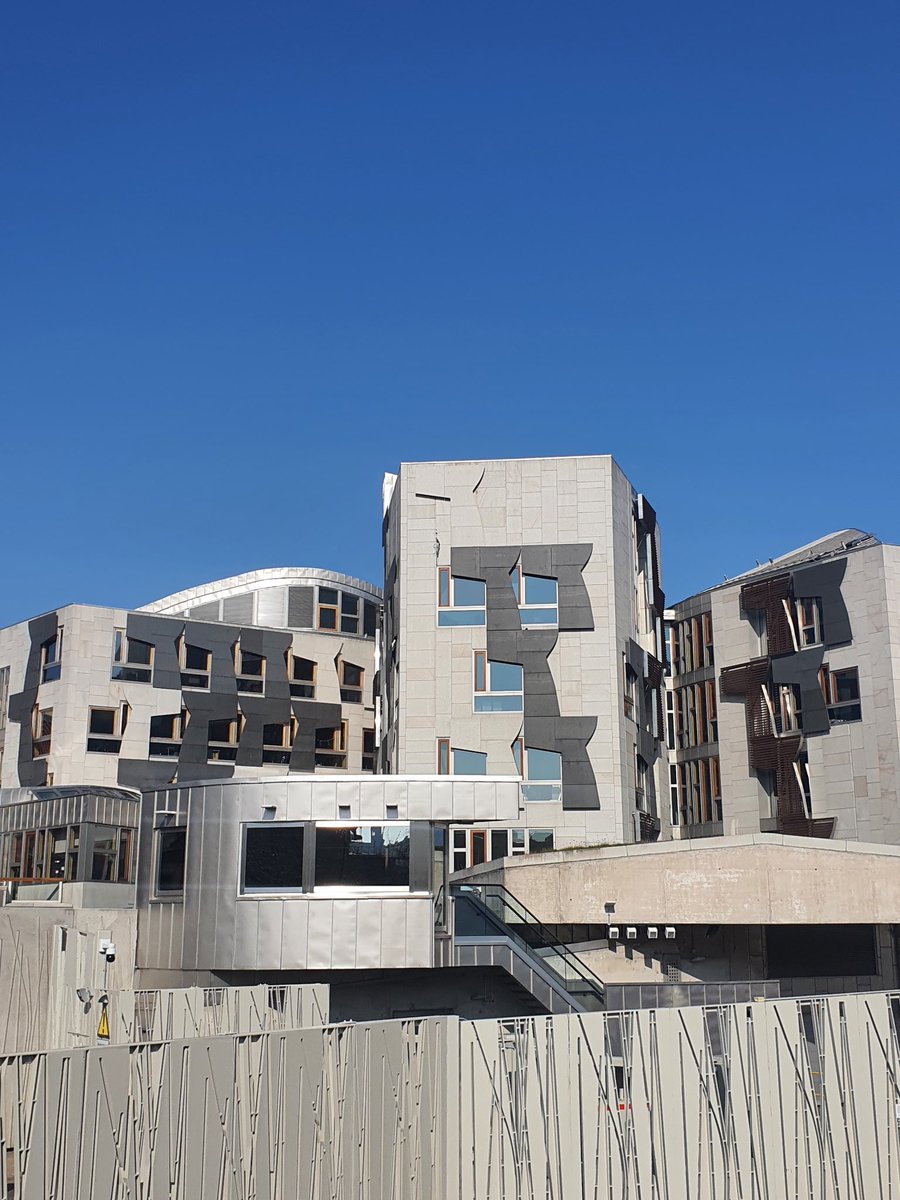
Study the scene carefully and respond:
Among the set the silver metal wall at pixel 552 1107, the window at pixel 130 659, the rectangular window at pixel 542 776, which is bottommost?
the silver metal wall at pixel 552 1107

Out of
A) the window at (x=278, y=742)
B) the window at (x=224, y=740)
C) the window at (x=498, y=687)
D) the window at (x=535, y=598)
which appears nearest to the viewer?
the window at (x=498, y=687)

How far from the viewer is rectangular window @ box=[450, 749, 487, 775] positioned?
47.0 m

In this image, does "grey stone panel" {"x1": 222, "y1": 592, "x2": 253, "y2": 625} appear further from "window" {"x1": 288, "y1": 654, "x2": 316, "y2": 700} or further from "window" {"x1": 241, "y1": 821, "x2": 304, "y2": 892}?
"window" {"x1": 241, "y1": 821, "x2": 304, "y2": 892}

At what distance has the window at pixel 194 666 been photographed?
57.7 meters

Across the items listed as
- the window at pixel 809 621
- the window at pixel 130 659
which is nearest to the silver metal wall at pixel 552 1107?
the window at pixel 809 621

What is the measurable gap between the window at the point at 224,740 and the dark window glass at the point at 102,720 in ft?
14.6

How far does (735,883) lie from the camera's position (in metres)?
34.4

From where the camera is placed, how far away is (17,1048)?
2741cm

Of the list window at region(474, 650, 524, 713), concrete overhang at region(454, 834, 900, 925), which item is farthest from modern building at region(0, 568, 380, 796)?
concrete overhang at region(454, 834, 900, 925)

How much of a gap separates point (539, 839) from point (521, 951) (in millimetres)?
16045

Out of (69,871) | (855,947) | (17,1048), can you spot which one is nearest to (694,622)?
(855,947)

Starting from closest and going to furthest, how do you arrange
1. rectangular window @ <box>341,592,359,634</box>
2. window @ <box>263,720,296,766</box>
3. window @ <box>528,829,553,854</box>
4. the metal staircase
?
1. the metal staircase
2. window @ <box>528,829,553,854</box>
3. window @ <box>263,720,296,766</box>
4. rectangular window @ <box>341,592,359,634</box>

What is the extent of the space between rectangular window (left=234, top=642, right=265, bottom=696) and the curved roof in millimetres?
5137

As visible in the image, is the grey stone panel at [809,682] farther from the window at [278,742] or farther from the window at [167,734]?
the window at [167,734]
